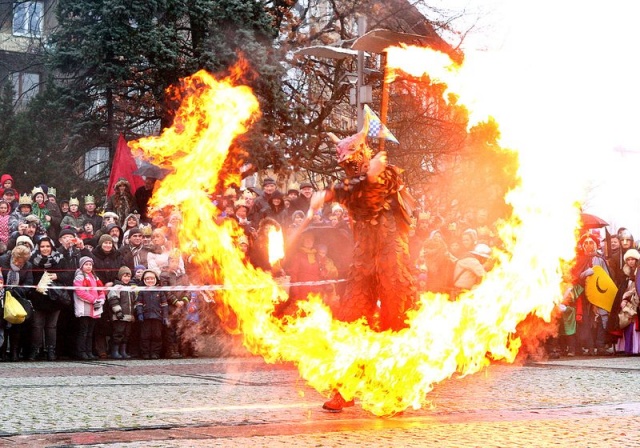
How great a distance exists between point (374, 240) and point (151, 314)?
6.62 meters

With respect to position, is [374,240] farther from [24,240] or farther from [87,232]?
[87,232]

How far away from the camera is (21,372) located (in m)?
11.3

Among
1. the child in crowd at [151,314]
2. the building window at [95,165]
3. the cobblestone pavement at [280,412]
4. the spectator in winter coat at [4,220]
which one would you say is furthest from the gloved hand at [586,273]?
the building window at [95,165]

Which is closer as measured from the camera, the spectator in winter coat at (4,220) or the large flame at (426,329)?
the large flame at (426,329)

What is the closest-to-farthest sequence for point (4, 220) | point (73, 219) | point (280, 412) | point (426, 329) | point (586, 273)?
point (280, 412), point (426, 329), point (4, 220), point (73, 219), point (586, 273)

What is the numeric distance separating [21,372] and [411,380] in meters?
5.29

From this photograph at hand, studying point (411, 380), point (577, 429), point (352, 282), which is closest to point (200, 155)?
point (352, 282)

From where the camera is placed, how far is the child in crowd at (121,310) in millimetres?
13781

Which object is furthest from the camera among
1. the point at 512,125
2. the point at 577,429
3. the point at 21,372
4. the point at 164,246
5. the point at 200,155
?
the point at 164,246

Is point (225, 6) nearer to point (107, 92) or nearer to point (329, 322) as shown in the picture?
point (107, 92)

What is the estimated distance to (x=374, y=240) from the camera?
788 cm

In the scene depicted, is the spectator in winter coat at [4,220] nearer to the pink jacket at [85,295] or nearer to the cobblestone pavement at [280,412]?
the pink jacket at [85,295]

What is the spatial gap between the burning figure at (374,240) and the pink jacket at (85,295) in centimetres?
642

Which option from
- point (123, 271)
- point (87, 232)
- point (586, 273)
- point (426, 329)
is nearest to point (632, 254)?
point (586, 273)
